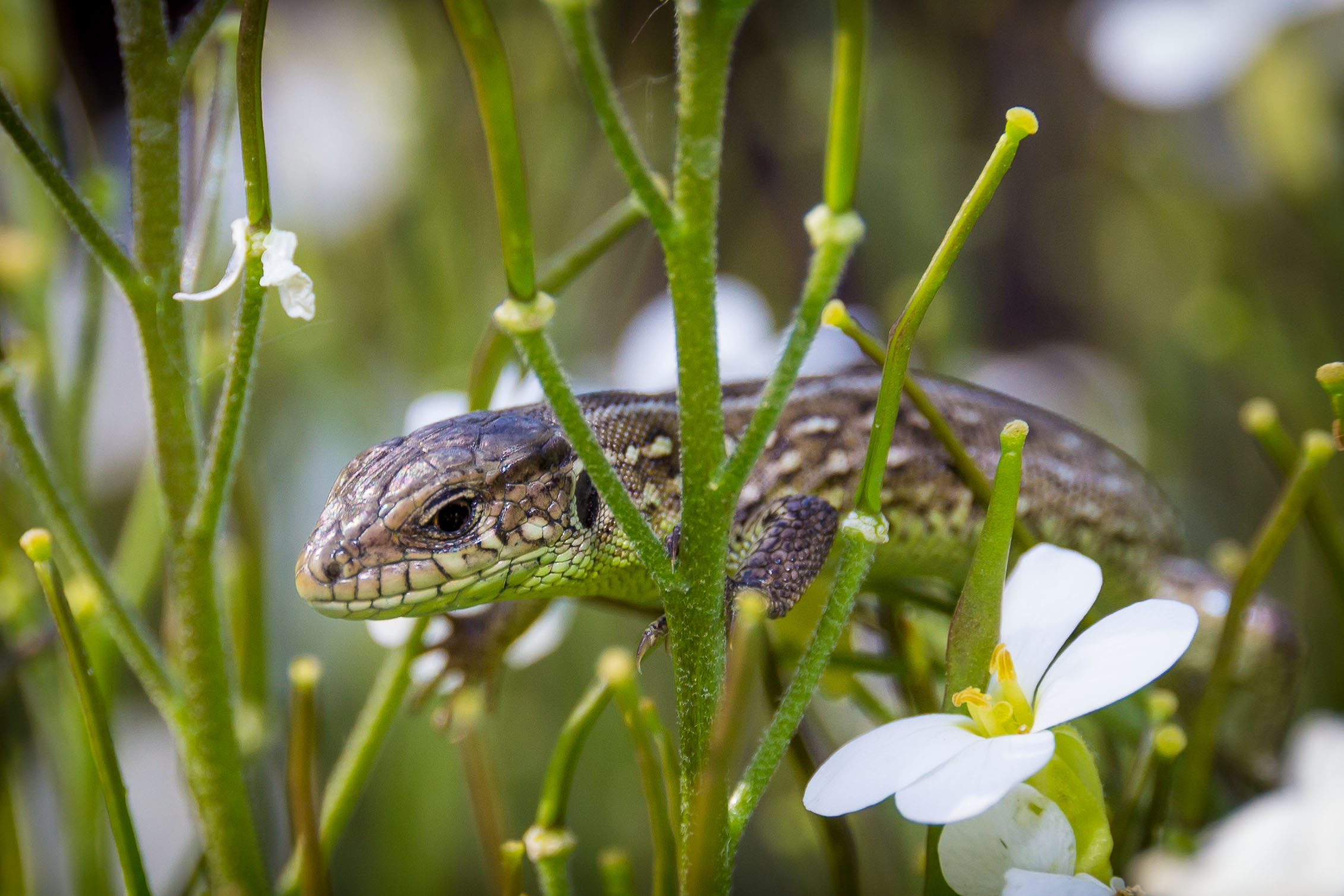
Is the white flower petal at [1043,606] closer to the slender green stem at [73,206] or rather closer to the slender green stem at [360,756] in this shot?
the slender green stem at [360,756]

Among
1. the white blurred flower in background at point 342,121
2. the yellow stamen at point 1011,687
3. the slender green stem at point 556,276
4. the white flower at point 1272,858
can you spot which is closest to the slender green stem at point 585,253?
the slender green stem at point 556,276

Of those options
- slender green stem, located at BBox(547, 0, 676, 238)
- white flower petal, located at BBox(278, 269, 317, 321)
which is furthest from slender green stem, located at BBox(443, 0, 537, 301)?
white flower petal, located at BBox(278, 269, 317, 321)

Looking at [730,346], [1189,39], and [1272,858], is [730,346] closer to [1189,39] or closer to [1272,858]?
[1272,858]

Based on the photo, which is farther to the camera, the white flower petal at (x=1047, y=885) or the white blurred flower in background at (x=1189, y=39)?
the white blurred flower in background at (x=1189, y=39)

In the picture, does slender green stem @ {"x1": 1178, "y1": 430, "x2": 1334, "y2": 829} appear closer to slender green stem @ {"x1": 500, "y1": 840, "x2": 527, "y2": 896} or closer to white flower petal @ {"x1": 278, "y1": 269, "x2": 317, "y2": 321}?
slender green stem @ {"x1": 500, "y1": 840, "x2": 527, "y2": 896}

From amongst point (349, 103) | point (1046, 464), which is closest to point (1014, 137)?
point (1046, 464)

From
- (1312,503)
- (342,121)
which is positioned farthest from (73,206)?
(342,121)

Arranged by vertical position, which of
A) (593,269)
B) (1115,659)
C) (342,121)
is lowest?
(1115,659)
